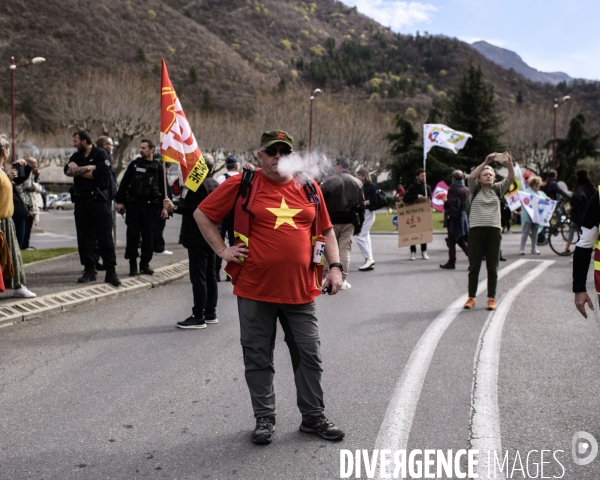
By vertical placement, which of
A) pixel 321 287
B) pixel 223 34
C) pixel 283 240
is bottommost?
Answer: pixel 321 287

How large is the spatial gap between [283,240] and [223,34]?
195 meters

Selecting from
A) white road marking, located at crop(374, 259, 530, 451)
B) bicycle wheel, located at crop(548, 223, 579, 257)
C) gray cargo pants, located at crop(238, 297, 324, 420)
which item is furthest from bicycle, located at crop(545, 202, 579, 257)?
gray cargo pants, located at crop(238, 297, 324, 420)

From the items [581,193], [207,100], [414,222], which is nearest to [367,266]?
[414,222]

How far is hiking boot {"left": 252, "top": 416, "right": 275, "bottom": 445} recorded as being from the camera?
14.5 ft

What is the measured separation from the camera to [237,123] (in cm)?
7469

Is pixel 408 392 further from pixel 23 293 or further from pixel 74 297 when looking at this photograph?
pixel 23 293

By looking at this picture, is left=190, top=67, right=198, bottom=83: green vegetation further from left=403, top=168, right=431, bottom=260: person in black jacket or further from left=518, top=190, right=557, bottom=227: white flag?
left=403, top=168, right=431, bottom=260: person in black jacket

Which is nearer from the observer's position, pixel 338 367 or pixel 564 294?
pixel 338 367

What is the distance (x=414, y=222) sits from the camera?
1519 cm

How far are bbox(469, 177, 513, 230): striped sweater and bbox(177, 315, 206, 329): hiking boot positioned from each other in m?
3.51

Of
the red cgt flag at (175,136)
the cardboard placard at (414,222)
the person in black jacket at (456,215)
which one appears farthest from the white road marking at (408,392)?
the cardboard placard at (414,222)

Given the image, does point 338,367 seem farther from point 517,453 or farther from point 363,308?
point 363,308

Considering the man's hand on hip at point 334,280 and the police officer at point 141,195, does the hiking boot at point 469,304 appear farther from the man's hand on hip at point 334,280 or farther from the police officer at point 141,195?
the man's hand on hip at point 334,280

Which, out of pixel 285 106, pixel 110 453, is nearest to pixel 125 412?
pixel 110 453
